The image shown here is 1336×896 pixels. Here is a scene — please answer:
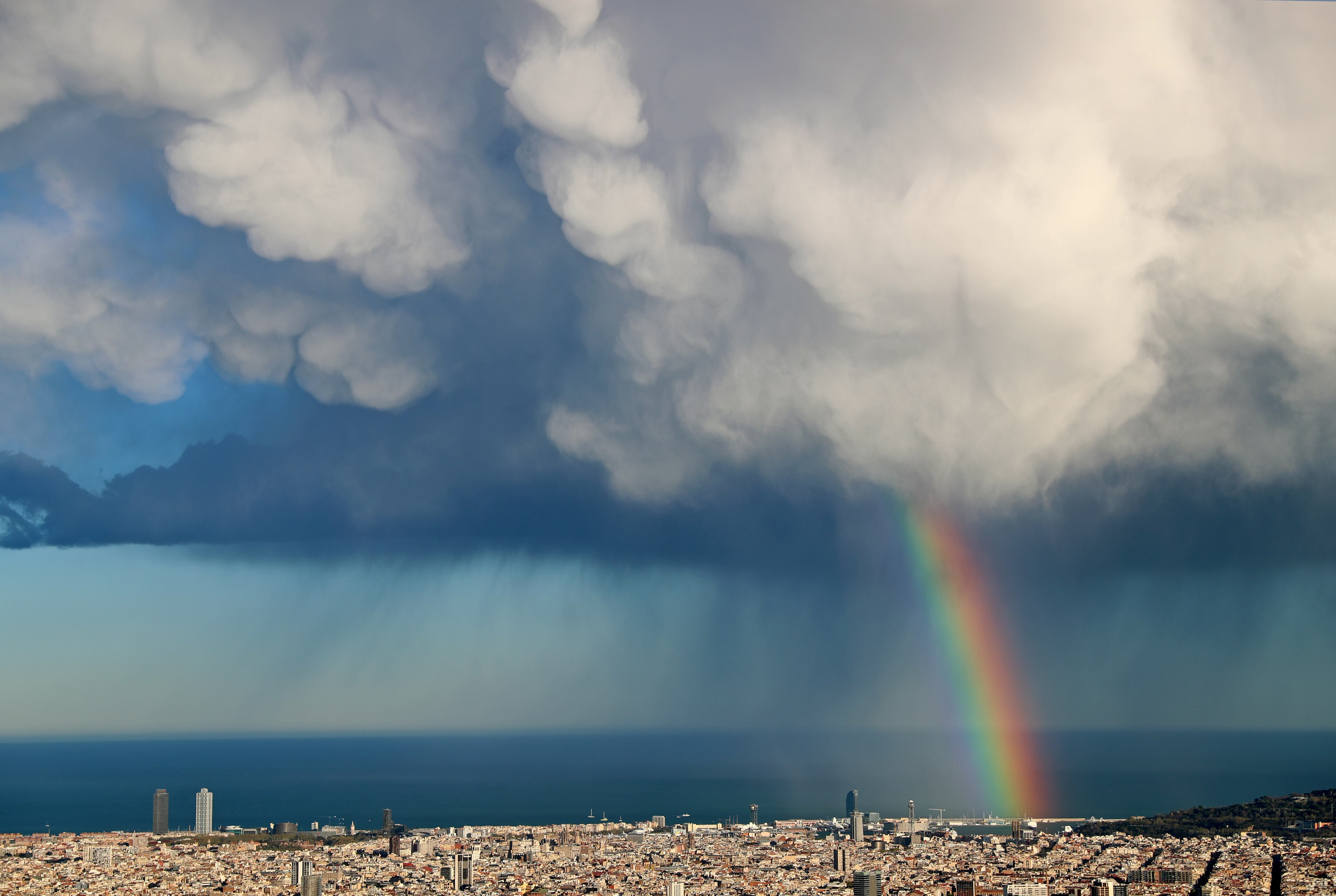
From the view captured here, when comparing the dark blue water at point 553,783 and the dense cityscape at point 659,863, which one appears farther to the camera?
the dark blue water at point 553,783

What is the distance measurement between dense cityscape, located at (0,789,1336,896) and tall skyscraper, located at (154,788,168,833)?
2.60 metres

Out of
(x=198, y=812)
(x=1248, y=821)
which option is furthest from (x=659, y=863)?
(x=198, y=812)

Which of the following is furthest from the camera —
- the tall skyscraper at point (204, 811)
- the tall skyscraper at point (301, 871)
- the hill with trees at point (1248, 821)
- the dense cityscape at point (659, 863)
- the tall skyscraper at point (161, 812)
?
the tall skyscraper at point (204, 811)

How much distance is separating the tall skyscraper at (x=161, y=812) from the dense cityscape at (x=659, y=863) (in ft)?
8.54

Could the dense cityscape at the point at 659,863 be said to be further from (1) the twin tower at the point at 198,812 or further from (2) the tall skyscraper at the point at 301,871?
(1) the twin tower at the point at 198,812

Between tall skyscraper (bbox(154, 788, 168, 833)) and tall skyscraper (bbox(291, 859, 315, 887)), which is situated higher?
tall skyscraper (bbox(154, 788, 168, 833))

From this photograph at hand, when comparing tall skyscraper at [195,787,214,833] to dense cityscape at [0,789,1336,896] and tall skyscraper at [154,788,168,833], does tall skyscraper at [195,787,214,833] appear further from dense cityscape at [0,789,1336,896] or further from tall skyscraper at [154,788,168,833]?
dense cityscape at [0,789,1336,896]

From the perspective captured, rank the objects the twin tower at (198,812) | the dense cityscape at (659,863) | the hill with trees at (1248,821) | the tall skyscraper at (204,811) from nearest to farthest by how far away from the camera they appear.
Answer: the dense cityscape at (659,863)
the hill with trees at (1248,821)
the twin tower at (198,812)
the tall skyscraper at (204,811)

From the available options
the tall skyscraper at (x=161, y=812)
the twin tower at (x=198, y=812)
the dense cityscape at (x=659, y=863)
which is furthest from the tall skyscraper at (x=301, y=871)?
the tall skyscraper at (x=161, y=812)

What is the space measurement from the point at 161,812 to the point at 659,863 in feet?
68.9

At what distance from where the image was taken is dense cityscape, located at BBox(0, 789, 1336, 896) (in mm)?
20938

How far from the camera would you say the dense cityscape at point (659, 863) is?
2094 cm

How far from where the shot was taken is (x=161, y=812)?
37469mm

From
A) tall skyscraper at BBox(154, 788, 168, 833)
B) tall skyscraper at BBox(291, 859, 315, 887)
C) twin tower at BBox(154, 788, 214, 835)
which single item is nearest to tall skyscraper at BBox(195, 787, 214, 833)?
twin tower at BBox(154, 788, 214, 835)
